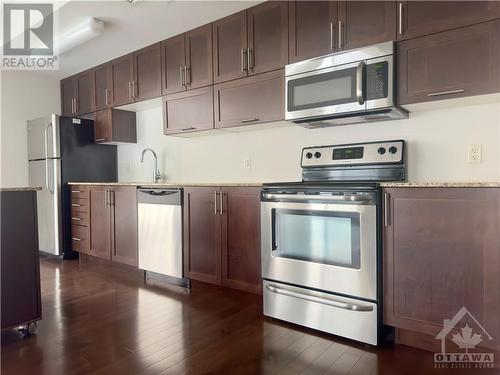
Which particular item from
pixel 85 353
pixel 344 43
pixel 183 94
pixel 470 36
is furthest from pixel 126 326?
pixel 470 36

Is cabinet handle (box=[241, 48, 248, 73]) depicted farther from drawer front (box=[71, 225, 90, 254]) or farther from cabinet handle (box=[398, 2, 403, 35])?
drawer front (box=[71, 225, 90, 254])

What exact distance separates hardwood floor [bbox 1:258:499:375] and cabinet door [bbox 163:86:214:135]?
4.92ft

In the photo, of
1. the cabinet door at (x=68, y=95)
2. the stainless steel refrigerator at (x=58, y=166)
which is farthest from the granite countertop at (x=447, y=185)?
the cabinet door at (x=68, y=95)

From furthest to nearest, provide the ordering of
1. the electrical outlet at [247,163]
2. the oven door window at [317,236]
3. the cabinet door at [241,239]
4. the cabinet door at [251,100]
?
1. the electrical outlet at [247,163]
2. the cabinet door at [251,100]
3. the cabinet door at [241,239]
4. the oven door window at [317,236]

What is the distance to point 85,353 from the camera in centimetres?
185

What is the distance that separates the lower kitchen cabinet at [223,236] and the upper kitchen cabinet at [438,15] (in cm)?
140

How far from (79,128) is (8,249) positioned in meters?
2.49

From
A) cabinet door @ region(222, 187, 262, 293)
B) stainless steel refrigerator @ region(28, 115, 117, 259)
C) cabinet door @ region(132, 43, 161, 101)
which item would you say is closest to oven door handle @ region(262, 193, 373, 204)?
cabinet door @ region(222, 187, 262, 293)

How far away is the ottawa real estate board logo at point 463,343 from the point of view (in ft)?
5.51

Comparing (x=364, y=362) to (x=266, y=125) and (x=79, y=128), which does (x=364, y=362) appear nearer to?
(x=266, y=125)

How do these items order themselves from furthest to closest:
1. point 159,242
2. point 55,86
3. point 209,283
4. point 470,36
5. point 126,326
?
1. point 55,86
2. point 159,242
3. point 209,283
4. point 126,326
5. point 470,36

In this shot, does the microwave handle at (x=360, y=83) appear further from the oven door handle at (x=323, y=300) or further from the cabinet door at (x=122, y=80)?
the cabinet door at (x=122, y=80)

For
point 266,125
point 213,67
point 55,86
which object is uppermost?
point 55,86

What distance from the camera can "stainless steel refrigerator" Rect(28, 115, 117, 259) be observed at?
400 cm
